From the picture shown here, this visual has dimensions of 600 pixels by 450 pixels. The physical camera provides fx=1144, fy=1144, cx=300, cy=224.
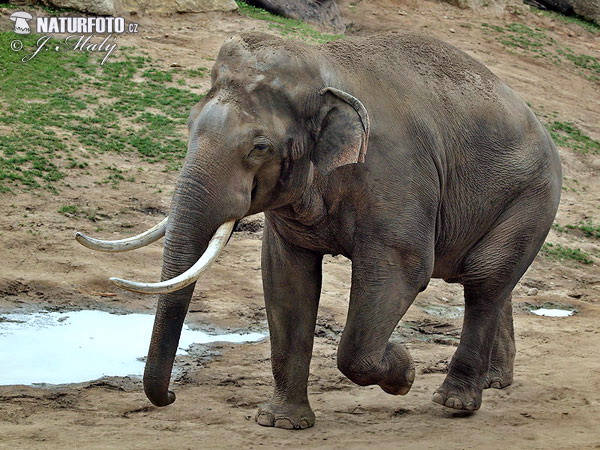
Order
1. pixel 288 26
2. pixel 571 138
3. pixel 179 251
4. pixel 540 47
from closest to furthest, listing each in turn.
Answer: pixel 179 251
pixel 571 138
pixel 288 26
pixel 540 47

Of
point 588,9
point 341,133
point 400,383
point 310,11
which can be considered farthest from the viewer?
point 588,9

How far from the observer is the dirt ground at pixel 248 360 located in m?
6.30

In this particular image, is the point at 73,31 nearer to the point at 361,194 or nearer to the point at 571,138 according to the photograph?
the point at 571,138

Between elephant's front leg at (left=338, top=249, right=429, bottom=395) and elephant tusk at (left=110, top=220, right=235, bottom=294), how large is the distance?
925mm

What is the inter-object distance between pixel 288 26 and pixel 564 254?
7294 mm

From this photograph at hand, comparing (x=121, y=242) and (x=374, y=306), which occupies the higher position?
(x=121, y=242)

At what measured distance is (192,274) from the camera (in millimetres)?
5039

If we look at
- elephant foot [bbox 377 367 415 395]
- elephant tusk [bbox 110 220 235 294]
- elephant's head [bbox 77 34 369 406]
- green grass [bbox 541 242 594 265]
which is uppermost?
elephant's head [bbox 77 34 369 406]

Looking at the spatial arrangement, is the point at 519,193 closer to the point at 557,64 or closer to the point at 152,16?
the point at 152,16

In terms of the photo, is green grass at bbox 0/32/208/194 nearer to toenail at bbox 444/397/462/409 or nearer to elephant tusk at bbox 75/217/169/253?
toenail at bbox 444/397/462/409

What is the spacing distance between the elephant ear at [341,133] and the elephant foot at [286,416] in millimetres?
1562

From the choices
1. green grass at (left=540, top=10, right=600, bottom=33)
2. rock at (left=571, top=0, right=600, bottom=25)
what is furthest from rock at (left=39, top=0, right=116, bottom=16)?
rock at (left=571, top=0, right=600, bottom=25)

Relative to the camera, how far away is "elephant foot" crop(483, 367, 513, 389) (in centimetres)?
770

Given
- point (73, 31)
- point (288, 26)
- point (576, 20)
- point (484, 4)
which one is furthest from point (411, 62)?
point (576, 20)
